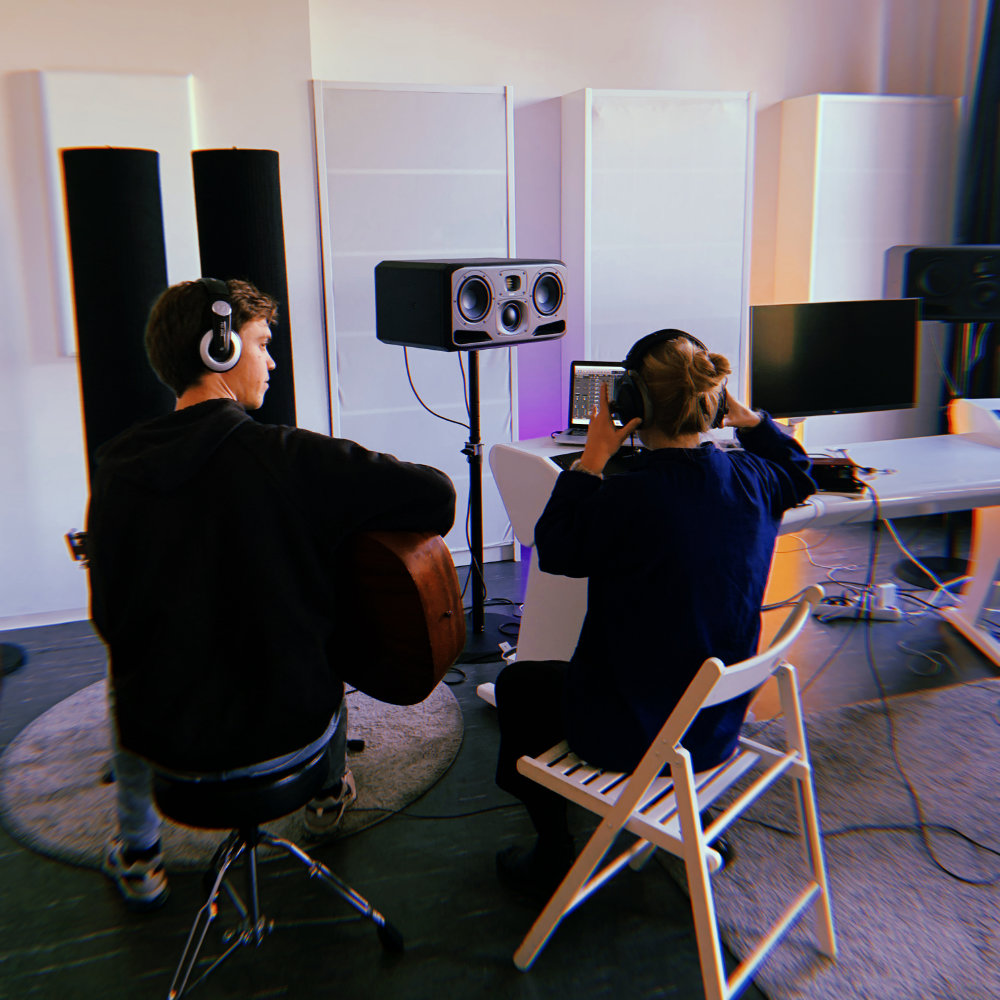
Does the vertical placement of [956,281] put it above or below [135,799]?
above

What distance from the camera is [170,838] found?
226cm

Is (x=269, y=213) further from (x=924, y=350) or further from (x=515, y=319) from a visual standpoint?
(x=924, y=350)

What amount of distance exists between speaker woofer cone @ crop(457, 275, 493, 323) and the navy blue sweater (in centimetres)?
138

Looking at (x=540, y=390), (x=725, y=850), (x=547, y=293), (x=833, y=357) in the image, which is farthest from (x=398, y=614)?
(x=540, y=390)

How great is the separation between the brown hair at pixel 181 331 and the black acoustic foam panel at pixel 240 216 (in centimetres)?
70

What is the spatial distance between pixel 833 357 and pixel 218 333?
2094 mm

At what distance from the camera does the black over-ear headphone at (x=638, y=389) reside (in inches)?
65.7

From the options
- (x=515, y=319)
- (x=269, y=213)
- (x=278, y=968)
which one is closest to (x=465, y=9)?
(x=515, y=319)

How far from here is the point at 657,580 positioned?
5.23ft

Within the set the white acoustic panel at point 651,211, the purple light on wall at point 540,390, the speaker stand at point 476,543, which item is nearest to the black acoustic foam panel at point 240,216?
→ the speaker stand at point 476,543

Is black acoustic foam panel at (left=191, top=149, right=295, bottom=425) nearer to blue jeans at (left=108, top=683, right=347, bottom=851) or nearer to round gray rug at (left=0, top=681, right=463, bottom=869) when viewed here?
blue jeans at (left=108, top=683, right=347, bottom=851)

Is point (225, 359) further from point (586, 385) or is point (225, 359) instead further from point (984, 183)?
point (984, 183)

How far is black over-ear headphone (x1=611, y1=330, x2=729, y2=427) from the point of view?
167 centimetres

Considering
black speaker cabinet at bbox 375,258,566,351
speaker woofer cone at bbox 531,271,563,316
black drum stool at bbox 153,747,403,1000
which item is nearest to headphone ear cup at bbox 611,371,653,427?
black drum stool at bbox 153,747,403,1000
